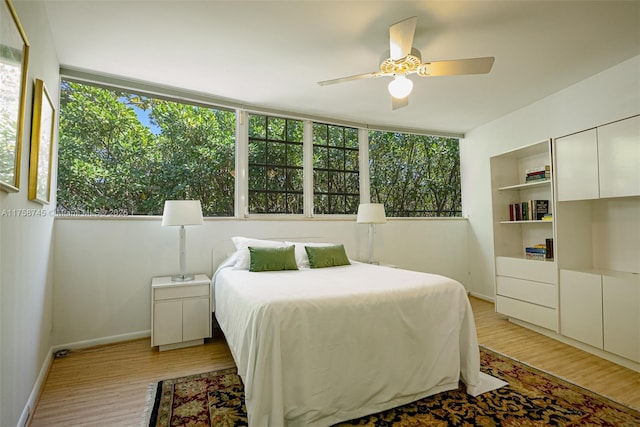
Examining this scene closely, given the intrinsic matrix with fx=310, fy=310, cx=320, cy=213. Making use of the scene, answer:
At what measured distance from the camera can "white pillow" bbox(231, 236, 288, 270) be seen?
3070mm

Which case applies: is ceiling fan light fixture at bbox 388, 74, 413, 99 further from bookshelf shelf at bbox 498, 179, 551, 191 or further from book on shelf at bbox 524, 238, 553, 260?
book on shelf at bbox 524, 238, 553, 260

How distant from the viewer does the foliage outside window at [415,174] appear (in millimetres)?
4676

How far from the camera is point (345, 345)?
71.2 inches

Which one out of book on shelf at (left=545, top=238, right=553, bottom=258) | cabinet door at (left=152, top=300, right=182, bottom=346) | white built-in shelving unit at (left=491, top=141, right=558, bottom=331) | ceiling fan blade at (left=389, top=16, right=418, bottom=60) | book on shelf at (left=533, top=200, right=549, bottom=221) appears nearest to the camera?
ceiling fan blade at (left=389, top=16, right=418, bottom=60)

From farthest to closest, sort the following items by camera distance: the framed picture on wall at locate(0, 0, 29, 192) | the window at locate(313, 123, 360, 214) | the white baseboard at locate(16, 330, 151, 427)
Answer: the window at locate(313, 123, 360, 214) < the white baseboard at locate(16, 330, 151, 427) < the framed picture on wall at locate(0, 0, 29, 192)

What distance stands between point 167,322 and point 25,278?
1.24 meters

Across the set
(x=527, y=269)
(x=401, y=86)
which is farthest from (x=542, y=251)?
(x=401, y=86)

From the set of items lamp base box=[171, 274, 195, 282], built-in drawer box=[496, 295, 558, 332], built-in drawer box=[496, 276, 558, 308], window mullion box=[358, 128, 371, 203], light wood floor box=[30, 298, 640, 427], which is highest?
window mullion box=[358, 128, 371, 203]

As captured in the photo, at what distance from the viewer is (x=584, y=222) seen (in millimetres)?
3184

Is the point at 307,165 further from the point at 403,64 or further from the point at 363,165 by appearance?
the point at 403,64

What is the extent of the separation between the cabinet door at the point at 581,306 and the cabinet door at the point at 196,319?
134 inches

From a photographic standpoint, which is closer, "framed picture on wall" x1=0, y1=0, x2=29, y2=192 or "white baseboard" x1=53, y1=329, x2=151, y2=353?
"framed picture on wall" x1=0, y1=0, x2=29, y2=192

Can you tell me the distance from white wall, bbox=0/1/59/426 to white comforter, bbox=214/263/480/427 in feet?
3.56

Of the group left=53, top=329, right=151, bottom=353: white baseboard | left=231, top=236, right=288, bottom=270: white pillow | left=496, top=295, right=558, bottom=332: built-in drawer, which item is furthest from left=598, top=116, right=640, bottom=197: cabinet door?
left=53, top=329, right=151, bottom=353: white baseboard
